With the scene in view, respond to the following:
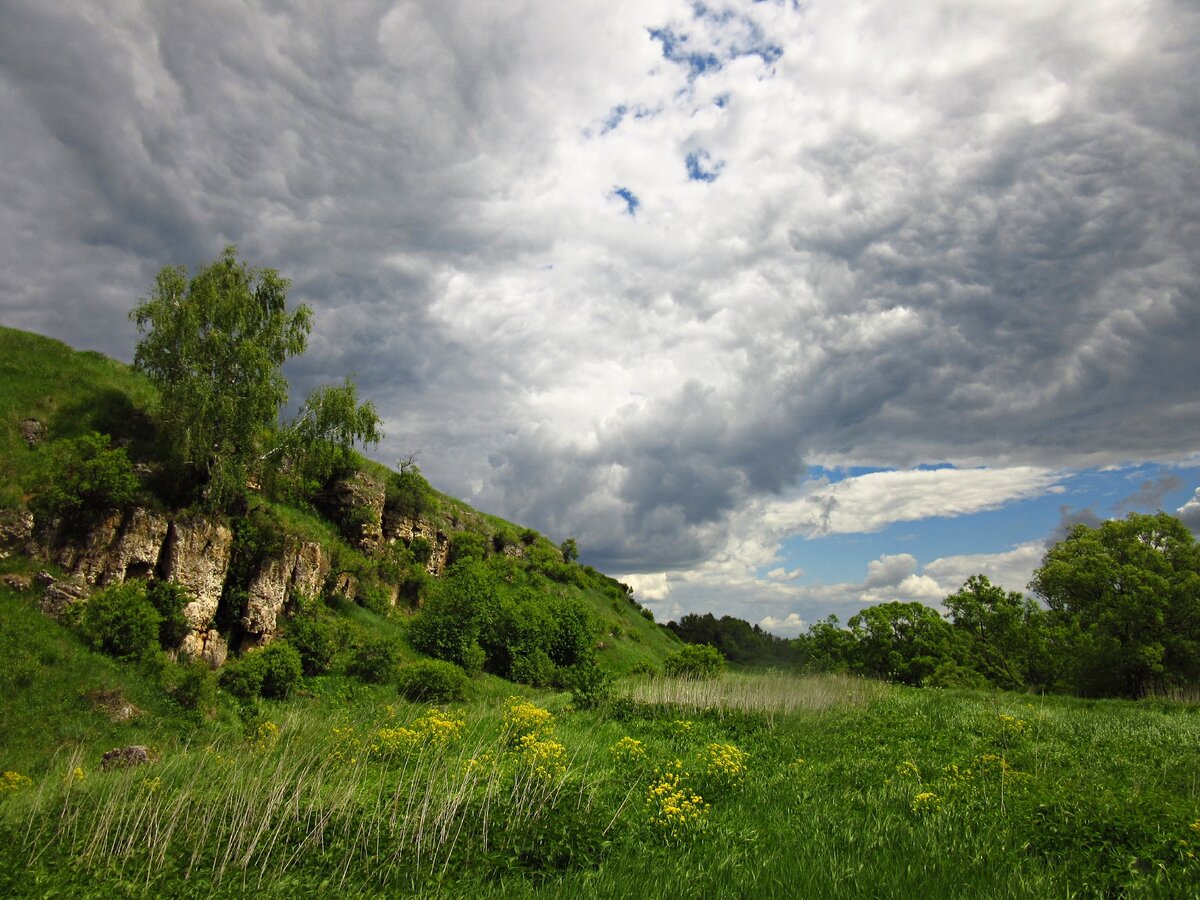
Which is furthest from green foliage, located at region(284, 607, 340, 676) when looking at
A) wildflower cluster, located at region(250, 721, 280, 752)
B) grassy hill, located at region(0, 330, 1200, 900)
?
wildflower cluster, located at region(250, 721, 280, 752)

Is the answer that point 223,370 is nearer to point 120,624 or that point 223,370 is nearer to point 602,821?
point 120,624

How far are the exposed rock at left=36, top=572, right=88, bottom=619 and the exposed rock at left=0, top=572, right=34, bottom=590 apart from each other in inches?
8.4

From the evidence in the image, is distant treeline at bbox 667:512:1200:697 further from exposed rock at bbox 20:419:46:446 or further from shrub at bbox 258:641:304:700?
exposed rock at bbox 20:419:46:446

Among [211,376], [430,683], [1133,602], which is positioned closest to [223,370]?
[211,376]

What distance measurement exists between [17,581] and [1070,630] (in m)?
48.0

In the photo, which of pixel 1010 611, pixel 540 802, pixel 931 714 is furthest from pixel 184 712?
pixel 1010 611

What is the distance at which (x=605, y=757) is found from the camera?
1337cm

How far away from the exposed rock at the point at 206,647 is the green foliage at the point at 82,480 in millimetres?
4858

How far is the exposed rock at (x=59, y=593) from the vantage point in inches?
696

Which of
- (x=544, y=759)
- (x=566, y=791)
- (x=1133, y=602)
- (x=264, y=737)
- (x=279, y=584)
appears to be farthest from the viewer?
(x=1133, y=602)

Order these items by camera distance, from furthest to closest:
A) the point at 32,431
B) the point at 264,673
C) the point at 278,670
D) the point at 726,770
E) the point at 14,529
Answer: the point at 32,431
the point at 278,670
the point at 264,673
the point at 14,529
the point at 726,770

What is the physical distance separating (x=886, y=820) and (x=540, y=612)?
3052 cm

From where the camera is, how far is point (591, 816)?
8328mm

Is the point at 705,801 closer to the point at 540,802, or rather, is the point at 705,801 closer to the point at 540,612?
the point at 540,802
